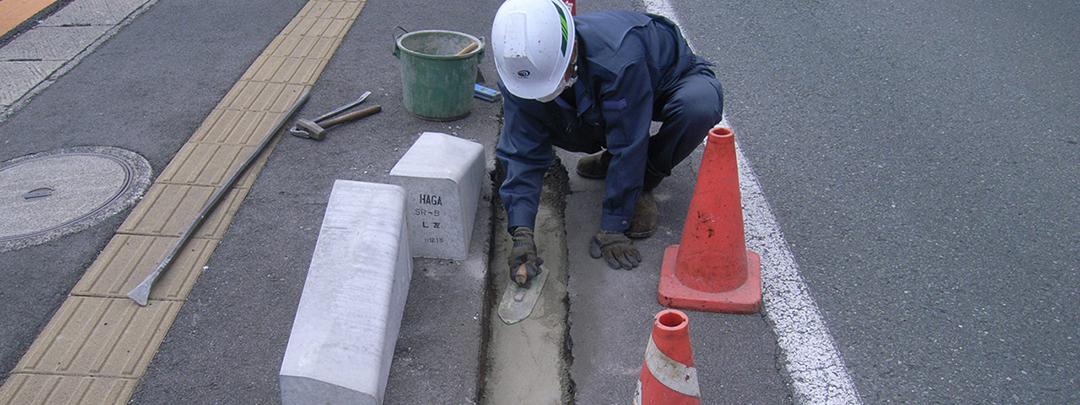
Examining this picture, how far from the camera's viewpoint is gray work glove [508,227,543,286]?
3.03m

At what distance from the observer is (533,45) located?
2604 millimetres

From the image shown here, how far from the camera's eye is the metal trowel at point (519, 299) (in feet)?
9.86

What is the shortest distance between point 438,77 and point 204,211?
4.50 ft

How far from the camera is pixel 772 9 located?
19.7 ft

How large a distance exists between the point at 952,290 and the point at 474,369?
1.94m

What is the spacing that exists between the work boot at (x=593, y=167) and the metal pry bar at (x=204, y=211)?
64.9 inches

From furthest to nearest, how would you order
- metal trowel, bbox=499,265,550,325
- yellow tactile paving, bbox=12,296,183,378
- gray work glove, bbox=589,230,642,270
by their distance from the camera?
gray work glove, bbox=589,230,642,270, metal trowel, bbox=499,265,550,325, yellow tactile paving, bbox=12,296,183,378

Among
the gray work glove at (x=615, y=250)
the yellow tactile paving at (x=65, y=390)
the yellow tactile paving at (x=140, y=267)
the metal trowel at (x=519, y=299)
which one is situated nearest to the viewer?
the yellow tactile paving at (x=65, y=390)

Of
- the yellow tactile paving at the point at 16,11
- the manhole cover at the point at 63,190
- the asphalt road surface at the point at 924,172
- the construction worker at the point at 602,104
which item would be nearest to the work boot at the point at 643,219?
the construction worker at the point at 602,104

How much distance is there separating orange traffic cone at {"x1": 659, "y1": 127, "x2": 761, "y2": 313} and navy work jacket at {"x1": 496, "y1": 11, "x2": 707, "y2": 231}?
0.33m

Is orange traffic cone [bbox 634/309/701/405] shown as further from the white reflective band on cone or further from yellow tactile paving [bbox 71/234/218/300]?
yellow tactile paving [bbox 71/234/218/300]

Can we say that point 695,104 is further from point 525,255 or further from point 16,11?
point 16,11

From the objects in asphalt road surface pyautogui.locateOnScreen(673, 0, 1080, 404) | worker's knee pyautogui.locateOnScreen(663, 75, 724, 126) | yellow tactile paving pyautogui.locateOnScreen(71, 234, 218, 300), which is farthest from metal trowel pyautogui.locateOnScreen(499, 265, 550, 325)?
yellow tactile paving pyautogui.locateOnScreen(71, 234, 218, 300)

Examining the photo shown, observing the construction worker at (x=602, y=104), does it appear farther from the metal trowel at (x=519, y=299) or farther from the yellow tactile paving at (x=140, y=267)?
the yellow tactile paving at (x=140, y=267)
